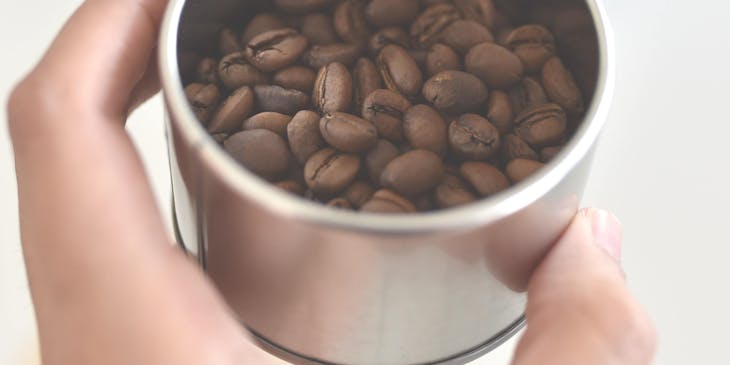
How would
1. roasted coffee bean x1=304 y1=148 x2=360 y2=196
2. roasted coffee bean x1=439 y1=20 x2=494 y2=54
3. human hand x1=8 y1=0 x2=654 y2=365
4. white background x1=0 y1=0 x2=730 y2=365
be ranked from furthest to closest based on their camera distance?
white background x1=0 y1=0 x2=730 y2=365
roasted coffee bean x1=439 y1=20 x2=494 y2=54
roasted coffee bean x1=304 y1=148 x2=360 y2=196
human hand x1=8 y1=0 x2=654 y2=365

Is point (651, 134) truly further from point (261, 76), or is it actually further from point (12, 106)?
point (12, 106)

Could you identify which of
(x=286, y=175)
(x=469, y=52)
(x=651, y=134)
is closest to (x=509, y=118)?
(x=469, y=52)

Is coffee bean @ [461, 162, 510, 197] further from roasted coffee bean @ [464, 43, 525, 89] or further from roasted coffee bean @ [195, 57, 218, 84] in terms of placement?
roasted coffee bean @ [195, 57, 218, 84]

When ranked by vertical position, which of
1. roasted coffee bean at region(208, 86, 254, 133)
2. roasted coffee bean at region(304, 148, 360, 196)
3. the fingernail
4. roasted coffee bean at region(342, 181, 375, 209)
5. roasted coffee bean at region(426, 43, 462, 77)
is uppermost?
roasted coffee bean at region(426, 43, 462, 77)

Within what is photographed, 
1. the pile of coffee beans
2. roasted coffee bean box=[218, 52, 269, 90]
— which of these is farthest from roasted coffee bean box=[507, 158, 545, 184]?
roasted coffee bean box=[218, 52, 269, 90]

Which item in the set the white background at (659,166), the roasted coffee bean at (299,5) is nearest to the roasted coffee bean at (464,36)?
the roasted coffee bean at (299,5)

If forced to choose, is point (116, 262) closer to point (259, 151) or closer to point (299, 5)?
point (259, 151)

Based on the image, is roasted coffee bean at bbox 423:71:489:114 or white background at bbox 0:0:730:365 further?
white background at bbox 0:0:730:365
